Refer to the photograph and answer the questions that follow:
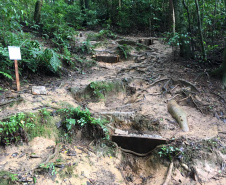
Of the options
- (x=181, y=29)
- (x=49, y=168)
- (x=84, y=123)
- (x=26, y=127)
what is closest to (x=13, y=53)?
(x=26, y=127)

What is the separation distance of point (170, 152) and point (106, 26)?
1278cm

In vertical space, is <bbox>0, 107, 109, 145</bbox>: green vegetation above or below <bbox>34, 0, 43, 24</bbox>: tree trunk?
below

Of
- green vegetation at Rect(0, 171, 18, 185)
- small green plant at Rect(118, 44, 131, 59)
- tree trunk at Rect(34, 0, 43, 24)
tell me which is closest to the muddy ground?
green vegetation at Rect(0, 171, 18, 185)

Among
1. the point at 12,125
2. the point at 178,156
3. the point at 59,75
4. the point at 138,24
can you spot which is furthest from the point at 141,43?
the point at 12,125

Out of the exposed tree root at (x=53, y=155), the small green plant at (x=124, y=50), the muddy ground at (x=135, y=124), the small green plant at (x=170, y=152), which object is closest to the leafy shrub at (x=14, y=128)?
the muddy ground at (x=135, y=124)

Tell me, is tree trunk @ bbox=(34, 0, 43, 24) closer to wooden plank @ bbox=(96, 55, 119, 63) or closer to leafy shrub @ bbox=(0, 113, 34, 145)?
wooden plank @ bbox=(96, 55, 119, 63)

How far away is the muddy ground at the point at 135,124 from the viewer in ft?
12.8

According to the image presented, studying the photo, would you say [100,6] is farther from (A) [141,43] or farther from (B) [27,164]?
(B) [27,164]

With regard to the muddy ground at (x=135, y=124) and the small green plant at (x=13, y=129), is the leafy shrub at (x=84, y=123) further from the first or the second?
the small green plant at (x=13, y=129)

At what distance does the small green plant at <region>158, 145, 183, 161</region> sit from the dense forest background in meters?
4.33

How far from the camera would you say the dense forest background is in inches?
247

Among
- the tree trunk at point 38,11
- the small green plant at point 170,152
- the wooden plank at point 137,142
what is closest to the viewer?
the small green plant at point 170,152

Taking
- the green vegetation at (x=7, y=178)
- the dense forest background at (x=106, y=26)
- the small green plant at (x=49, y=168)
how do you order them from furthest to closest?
1. the dense forest background at (x=106, y=26)
2. the small green plant at (x=49, y=168)
3. the green vegetation at (x=7, y=178)

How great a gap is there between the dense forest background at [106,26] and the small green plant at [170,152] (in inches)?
171
